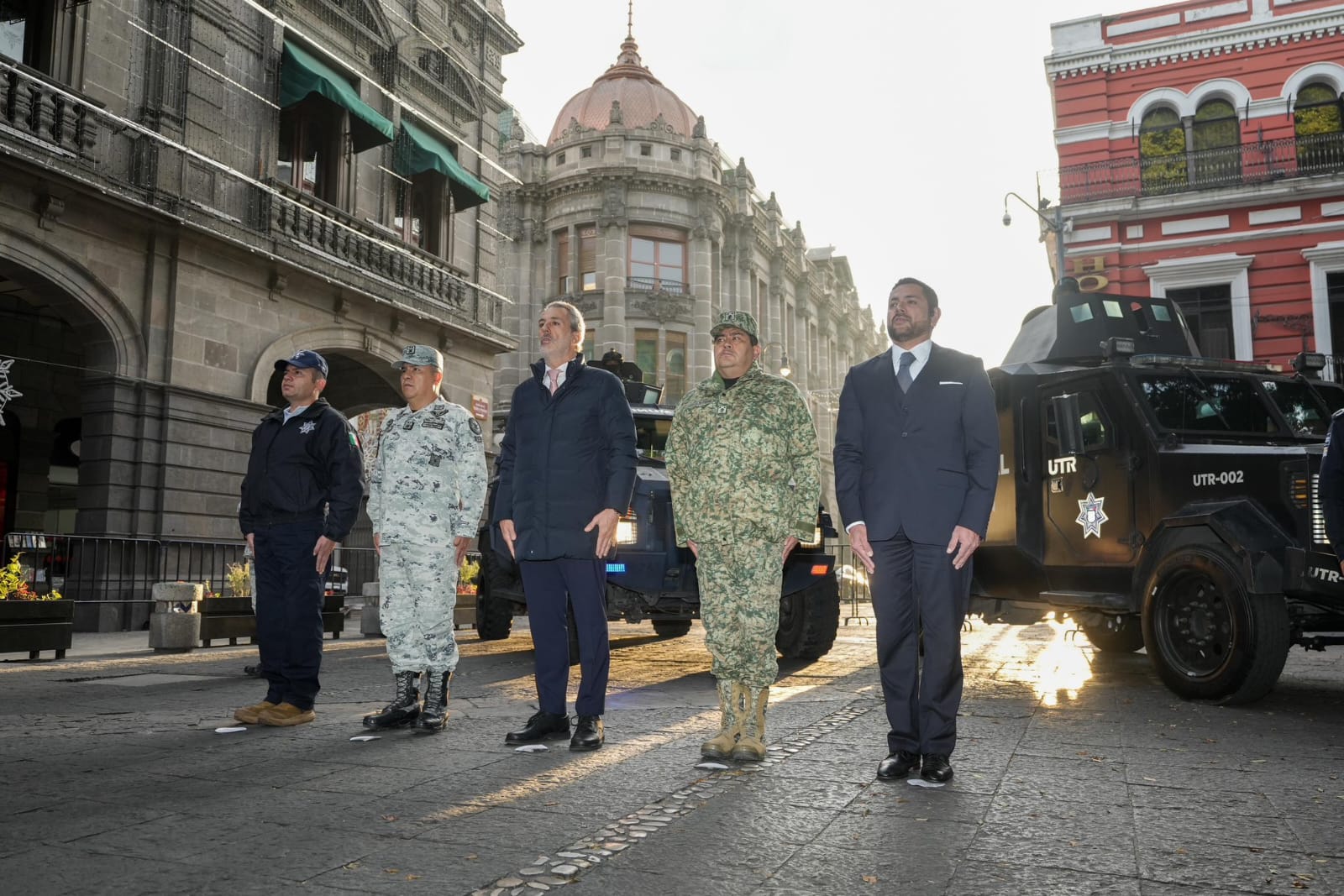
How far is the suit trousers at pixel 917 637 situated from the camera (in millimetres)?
4277

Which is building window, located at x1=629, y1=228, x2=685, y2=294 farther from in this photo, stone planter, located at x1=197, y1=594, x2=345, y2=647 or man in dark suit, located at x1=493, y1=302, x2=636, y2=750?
man in dark suit, located at x1=493, y1=302, x2=636, y2=750

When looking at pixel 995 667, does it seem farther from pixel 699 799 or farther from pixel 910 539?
pixel 699 799

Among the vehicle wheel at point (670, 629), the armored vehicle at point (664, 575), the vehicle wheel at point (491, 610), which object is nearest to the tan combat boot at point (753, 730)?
the armored vehicle at point (664, 575)

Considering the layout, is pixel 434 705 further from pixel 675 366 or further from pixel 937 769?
pixel 675 366

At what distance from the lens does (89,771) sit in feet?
13.9

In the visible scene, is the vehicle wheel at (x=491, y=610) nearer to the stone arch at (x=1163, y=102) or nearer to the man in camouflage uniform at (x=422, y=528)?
the man in camouflage uniform at (x=422, y=528)

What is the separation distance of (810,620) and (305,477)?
181 inches

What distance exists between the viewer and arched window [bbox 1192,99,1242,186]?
2198 cm

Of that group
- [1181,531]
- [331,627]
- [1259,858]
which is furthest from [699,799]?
[331,627]

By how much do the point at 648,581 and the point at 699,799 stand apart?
14.0ft

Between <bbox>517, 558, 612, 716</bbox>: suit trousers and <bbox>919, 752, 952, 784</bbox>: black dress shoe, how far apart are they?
5.12 ft

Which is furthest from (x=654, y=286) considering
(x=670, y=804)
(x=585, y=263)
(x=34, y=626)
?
(x=670, y=804)

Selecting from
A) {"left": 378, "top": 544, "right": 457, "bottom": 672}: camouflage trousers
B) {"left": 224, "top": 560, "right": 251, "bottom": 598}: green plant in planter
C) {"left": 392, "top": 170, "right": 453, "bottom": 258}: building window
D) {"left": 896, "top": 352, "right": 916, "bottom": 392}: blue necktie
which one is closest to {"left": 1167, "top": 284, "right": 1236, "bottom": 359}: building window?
{"left": 392, "top": 170, "right": 453, "bottom": 258}: building window

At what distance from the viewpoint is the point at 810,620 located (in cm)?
874
